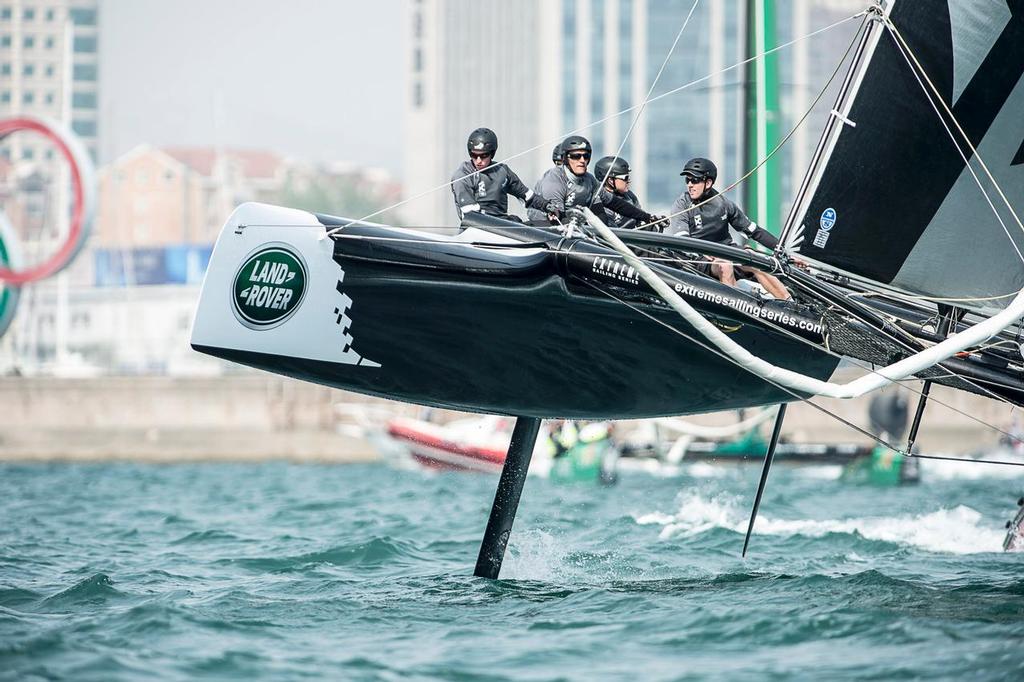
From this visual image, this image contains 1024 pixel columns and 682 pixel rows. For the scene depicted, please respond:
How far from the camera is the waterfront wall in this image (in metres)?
28.4

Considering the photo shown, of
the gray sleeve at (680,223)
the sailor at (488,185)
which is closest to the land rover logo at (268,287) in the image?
the sailor at (488,185)

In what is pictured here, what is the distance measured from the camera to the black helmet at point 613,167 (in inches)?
329

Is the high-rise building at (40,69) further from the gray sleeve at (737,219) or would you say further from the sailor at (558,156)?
the gray sleeve at (737,219)

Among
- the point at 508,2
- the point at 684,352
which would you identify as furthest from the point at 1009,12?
the point at 508,2

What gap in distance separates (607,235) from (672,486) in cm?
1225

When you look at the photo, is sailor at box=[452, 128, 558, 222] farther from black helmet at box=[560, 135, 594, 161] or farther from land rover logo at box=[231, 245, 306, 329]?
land rover logo at box=[231, 245, 306, 329]

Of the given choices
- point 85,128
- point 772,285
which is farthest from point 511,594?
point 85,128

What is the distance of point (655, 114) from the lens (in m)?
64.0

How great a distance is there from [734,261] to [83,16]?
100995 mm

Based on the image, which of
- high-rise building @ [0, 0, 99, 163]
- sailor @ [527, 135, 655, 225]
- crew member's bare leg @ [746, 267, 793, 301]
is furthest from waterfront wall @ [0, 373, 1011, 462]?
high-rise building @ [0, 0, 99, 163]

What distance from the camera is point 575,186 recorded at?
8352mm

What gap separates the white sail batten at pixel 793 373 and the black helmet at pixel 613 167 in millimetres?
1272

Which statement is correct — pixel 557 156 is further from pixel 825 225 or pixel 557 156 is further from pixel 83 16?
pixel 83 16

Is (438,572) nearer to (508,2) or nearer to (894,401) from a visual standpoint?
(894,401)
